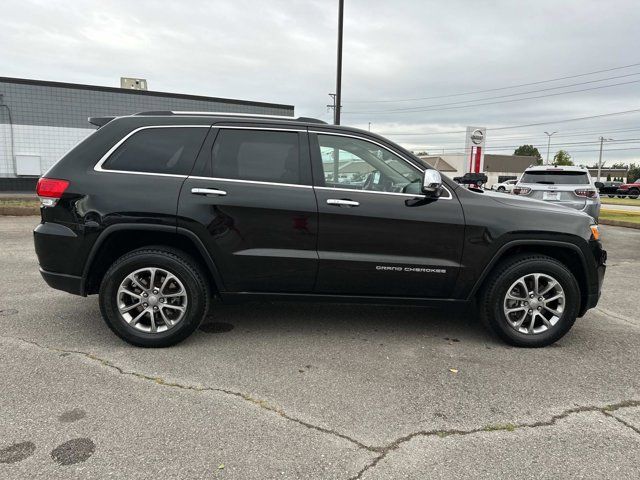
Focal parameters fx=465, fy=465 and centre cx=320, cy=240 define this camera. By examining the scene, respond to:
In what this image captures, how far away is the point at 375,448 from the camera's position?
2.54 metres

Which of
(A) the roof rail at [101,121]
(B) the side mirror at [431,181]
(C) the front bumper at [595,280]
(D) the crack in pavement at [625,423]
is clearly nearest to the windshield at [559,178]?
(C) the front bumper at [595,280]

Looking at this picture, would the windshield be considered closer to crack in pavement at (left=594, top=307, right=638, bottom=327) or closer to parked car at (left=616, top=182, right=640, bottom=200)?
crack in pavement at (left=594, top=307, right=638, bottom=327)

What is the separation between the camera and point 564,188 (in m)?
9.33

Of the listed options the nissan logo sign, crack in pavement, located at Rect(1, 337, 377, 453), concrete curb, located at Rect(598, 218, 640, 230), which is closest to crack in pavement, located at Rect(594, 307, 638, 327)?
crack in pavement, located at Rect(1, 337, 377, 453)

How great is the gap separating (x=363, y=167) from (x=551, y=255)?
1.86 m

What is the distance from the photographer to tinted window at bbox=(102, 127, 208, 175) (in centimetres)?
376

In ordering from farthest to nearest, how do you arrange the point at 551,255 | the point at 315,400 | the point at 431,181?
the point at 551,255
the point at 431,181
the point at 315,400

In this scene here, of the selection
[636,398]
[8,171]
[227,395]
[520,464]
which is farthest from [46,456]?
[8,171]

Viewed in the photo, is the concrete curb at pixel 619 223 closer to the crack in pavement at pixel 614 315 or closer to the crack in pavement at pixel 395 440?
the crack in pavement at pixel 614 315

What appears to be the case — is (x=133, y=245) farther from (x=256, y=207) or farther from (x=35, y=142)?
(x=35, y=142)

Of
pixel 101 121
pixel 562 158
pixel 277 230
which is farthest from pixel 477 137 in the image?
pixel 562 158

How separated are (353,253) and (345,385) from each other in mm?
1065

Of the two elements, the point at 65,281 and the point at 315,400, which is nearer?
the point at 315,400

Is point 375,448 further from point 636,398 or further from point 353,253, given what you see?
point 636,398
